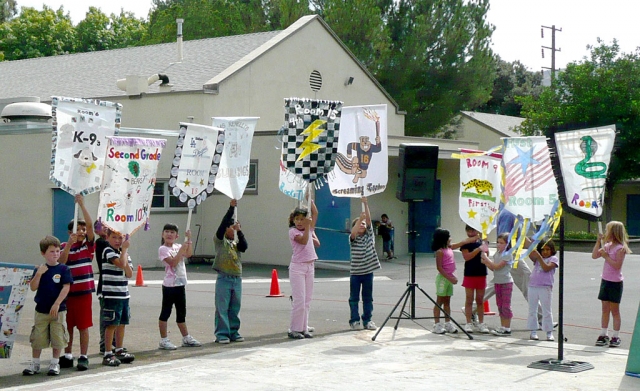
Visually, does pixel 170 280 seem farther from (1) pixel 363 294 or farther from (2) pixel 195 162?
(1) pixel 363 294

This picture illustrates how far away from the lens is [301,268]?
38.5 feet

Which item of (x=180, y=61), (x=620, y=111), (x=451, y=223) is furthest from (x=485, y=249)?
(x=620, y=111)

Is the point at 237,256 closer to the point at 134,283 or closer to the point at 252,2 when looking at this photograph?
the point at 134,283

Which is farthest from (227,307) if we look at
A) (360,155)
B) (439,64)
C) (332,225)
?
(439,64)

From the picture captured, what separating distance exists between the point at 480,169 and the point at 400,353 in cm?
318

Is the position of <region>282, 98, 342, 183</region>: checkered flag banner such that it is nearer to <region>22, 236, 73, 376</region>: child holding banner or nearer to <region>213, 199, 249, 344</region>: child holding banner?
<region>213, 199, 249, 344</region>: child holding banner

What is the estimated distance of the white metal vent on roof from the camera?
29.8 m

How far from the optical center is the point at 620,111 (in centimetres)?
3834

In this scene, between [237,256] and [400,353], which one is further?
[237,256]

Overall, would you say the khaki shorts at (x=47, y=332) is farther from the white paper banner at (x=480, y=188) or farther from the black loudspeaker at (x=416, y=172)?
the white paper banner at (x=480, y=188)

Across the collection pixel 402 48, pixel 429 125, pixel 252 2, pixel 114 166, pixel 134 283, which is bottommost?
pixel 134 283

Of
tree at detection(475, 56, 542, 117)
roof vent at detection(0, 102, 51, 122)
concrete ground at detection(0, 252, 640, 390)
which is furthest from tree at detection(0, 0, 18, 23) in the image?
concrete ground at detection(0, 252, 640, 390)

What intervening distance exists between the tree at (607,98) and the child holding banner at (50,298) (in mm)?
32509

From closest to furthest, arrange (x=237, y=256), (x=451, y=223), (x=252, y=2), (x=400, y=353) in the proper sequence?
(x=400, y=353) → (x=237, y=256) → (x=451, y=223) → (x=252, y=2)
